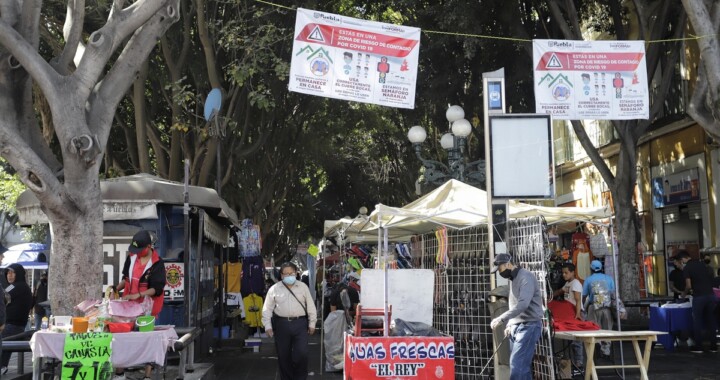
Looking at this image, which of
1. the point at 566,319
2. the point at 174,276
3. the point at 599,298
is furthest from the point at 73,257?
the point at 599,298

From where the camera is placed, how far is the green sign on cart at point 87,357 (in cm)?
863

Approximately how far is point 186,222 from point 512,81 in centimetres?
1083

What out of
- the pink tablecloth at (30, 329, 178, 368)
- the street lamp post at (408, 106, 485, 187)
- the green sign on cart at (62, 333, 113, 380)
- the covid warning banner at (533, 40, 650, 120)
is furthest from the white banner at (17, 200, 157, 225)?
the covid warning banner at (533, 40, 650, 120)

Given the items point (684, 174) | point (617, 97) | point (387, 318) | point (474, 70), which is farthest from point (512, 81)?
point (387, 318)

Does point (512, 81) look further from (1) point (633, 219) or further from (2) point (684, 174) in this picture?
(2) point (684, 174)

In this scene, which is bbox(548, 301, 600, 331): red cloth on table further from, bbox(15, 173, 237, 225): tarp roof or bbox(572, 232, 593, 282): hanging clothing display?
bbox(572, 232, 593, 282): hanging clothing display

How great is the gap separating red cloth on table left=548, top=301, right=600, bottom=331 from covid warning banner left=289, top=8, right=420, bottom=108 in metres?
3.77

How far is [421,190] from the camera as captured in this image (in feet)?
76.2

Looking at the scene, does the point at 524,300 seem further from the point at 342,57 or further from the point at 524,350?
the point at 342,57

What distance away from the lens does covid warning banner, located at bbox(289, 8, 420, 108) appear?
481 inches

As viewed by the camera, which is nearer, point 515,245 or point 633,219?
point 515,245

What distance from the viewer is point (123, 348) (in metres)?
9.01

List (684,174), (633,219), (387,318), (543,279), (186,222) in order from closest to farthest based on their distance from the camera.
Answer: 1. (543,279)
2. (387,318)
3. (186,222)
4. (633,219)
5. (684,174)

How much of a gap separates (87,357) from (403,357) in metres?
3.63
